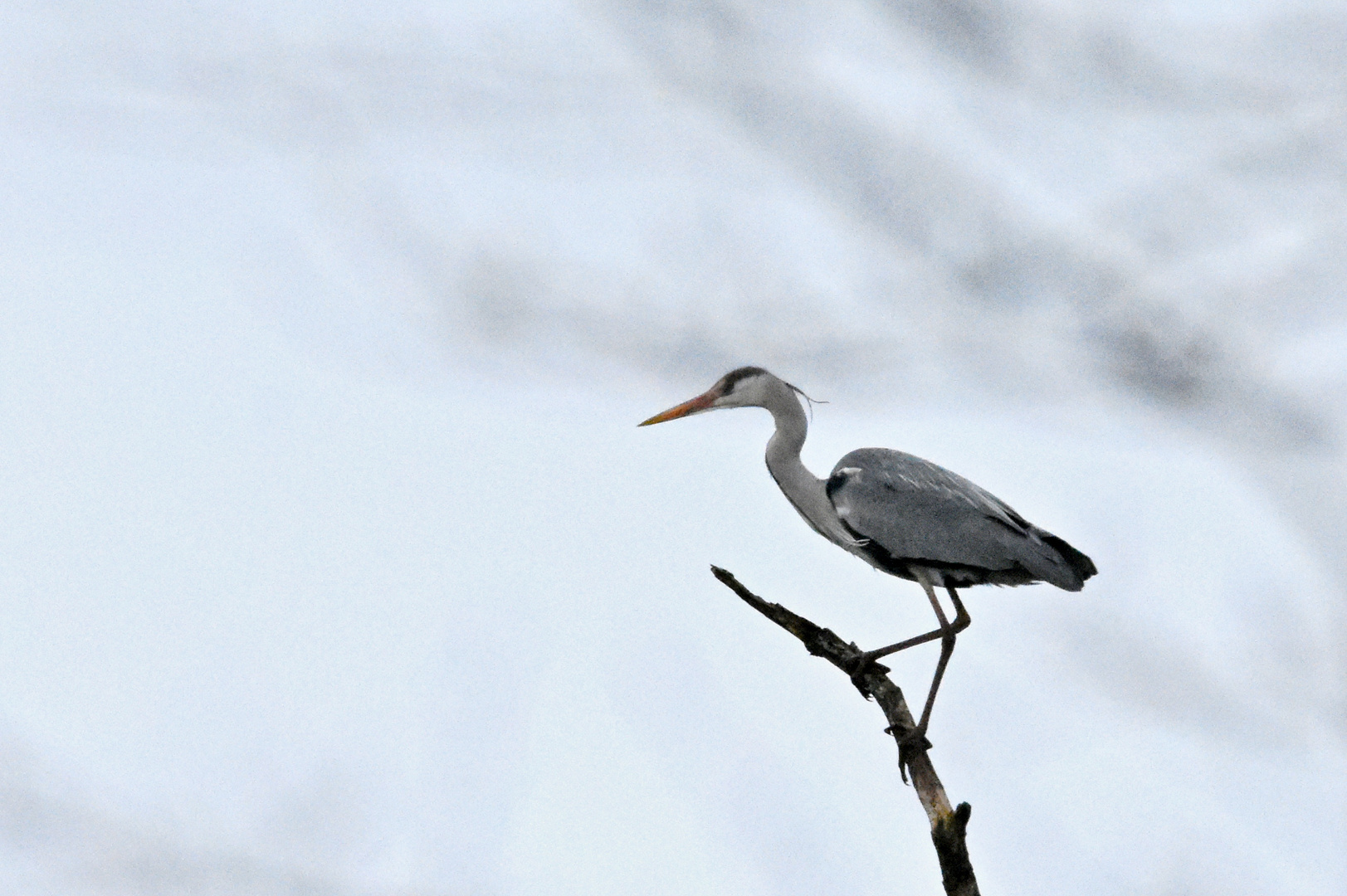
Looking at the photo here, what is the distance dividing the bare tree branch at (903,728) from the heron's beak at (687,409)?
2.51 metres

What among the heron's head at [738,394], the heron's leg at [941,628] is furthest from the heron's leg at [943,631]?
the heron's head at [738,394]

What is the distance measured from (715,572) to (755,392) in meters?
2.46

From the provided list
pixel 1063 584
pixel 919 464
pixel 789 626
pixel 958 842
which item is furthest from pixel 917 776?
pixel 919 464

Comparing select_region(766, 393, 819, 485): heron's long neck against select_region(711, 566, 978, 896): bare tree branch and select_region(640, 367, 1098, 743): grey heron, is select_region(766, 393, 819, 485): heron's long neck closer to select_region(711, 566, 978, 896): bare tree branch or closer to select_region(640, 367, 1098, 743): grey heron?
select_region(640, 367, 1098, 743): grey heron

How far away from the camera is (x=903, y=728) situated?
7.25 meters

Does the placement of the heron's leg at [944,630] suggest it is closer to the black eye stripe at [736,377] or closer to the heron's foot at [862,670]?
the heron's foot at [862,670]

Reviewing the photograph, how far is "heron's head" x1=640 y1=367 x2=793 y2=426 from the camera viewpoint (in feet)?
31.5

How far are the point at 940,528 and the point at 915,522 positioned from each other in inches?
6.6

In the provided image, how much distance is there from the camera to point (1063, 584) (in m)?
8.08

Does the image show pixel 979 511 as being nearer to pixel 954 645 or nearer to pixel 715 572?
pixel 954 645

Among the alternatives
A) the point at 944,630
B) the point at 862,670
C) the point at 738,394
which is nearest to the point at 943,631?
the point at 944,630

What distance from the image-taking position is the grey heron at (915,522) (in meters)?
8.22

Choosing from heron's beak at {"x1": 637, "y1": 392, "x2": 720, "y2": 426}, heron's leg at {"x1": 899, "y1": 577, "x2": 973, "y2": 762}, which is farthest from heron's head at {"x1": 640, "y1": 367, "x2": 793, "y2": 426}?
heron's leg at {"x1": 899, "y1": 577, "x2": 973, "y2": 762}

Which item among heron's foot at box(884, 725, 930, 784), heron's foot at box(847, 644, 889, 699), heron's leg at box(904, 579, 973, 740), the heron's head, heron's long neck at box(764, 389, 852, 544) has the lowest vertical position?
heron's foot at box(884, 725, 930, 784)
